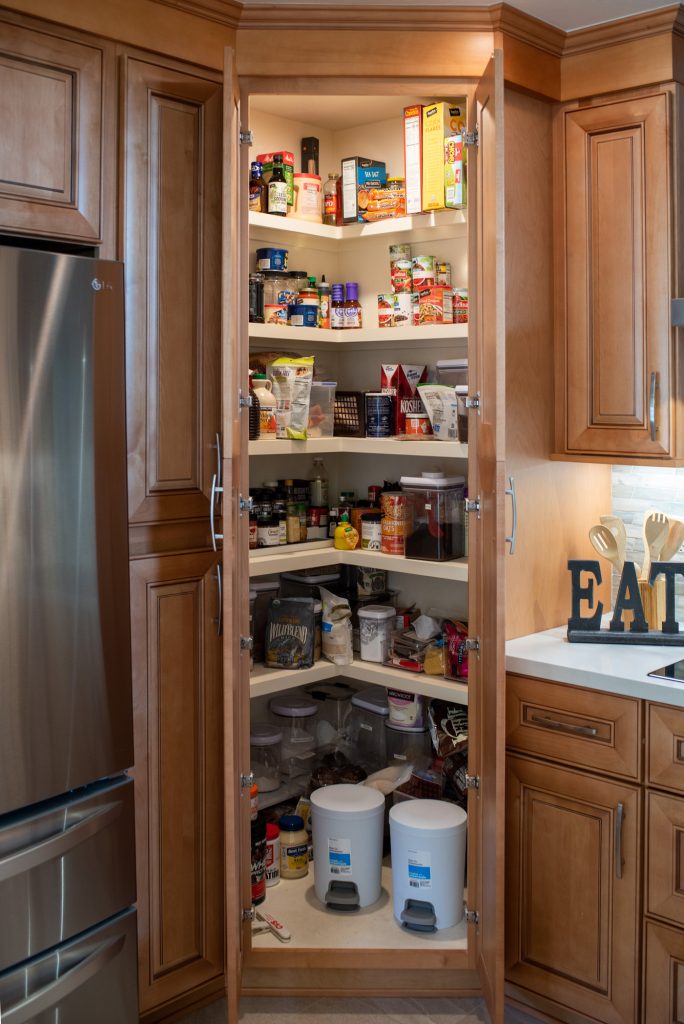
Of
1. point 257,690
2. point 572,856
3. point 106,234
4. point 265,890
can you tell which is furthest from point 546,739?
Answer: point 106,234

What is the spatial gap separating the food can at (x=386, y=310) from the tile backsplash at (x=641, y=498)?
2.69 ft

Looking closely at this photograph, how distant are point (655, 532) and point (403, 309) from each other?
0.98 metres

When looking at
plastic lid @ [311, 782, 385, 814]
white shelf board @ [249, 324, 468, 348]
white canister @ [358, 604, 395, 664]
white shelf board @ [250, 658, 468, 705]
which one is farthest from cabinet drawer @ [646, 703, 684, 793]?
white shelf board @ [249, 324, 468, 348]

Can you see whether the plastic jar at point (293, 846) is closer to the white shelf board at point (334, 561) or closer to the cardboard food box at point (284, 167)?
the white shelf board at point (334, 561)

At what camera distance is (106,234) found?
6.74 ft

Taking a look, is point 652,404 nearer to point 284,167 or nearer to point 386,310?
point 386,310

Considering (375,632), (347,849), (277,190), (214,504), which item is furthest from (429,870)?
(277,190)

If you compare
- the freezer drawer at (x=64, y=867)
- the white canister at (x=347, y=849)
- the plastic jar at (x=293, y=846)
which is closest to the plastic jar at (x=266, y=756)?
the plastic jar at (x=293, y=846)

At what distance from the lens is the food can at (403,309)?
9.09 ft

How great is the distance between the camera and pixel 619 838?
2121mm

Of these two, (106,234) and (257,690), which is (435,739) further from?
(106,234)

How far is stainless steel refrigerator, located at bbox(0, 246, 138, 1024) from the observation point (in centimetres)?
182

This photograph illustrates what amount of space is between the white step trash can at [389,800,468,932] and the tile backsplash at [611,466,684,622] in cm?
86

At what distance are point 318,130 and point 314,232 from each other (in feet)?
1.63
